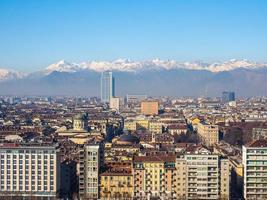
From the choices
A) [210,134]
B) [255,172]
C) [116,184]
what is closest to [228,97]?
[210,134]

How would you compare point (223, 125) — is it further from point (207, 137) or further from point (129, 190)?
point (129, 190)

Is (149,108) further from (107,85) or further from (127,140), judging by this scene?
(107,85)

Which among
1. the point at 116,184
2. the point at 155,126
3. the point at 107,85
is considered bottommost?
the point at 116,184

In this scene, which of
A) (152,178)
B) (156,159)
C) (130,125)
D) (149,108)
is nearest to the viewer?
(152,178)

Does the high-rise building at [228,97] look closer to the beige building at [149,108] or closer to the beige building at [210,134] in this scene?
the beige building at [149,108]

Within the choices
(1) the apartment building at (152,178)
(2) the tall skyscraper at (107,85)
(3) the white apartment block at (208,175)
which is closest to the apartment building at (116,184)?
(1) the apartment building at (152,178)

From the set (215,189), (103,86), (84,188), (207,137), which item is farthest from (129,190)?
(103,86)

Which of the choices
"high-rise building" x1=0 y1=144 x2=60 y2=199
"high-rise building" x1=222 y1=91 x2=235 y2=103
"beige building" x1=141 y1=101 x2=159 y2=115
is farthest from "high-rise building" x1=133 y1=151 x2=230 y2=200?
"high-rise building" x1=222 y1=91 x2=235 y2=103
